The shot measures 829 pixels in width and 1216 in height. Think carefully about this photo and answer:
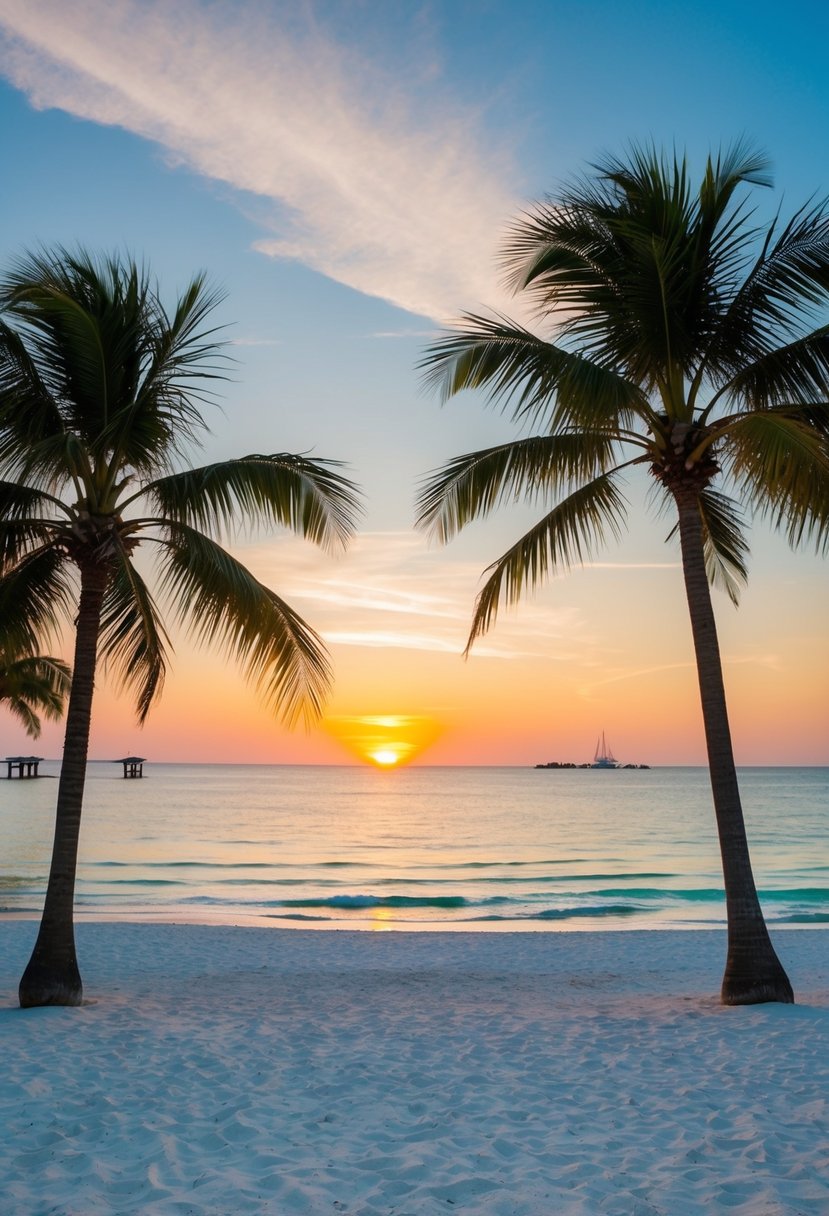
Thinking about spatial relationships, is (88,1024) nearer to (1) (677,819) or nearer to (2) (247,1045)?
(2) (247,1045)

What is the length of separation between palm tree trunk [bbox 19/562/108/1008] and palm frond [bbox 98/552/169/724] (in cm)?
47

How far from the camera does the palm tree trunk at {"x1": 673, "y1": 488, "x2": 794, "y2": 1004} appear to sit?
8570 mm

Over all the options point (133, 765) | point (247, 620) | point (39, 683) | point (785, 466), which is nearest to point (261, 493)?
point (247, 620)

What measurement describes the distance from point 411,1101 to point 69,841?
4370 mm

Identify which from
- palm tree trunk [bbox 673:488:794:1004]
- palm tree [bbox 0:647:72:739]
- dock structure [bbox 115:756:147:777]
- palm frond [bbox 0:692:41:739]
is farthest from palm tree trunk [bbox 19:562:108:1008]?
dock structure [bbox 115:756:147:777]

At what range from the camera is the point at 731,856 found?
28.4 ft

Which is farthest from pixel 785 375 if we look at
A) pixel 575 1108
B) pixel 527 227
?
pixel 575 1108

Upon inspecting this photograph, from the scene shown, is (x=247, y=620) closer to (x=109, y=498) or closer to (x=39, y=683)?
(x=109, y=498)

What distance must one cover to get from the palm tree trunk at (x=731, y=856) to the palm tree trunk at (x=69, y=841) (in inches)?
232

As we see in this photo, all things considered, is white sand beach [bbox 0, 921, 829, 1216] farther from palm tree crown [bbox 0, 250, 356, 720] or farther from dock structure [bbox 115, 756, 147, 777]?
dock structure [bbox 115, 756, 147, 777]

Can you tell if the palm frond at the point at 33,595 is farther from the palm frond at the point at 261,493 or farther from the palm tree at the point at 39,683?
the palm tree at the point at 39,683

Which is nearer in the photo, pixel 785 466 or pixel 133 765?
pixel 785 466

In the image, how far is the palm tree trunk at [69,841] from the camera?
8492mm

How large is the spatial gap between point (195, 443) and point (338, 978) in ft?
22.1
